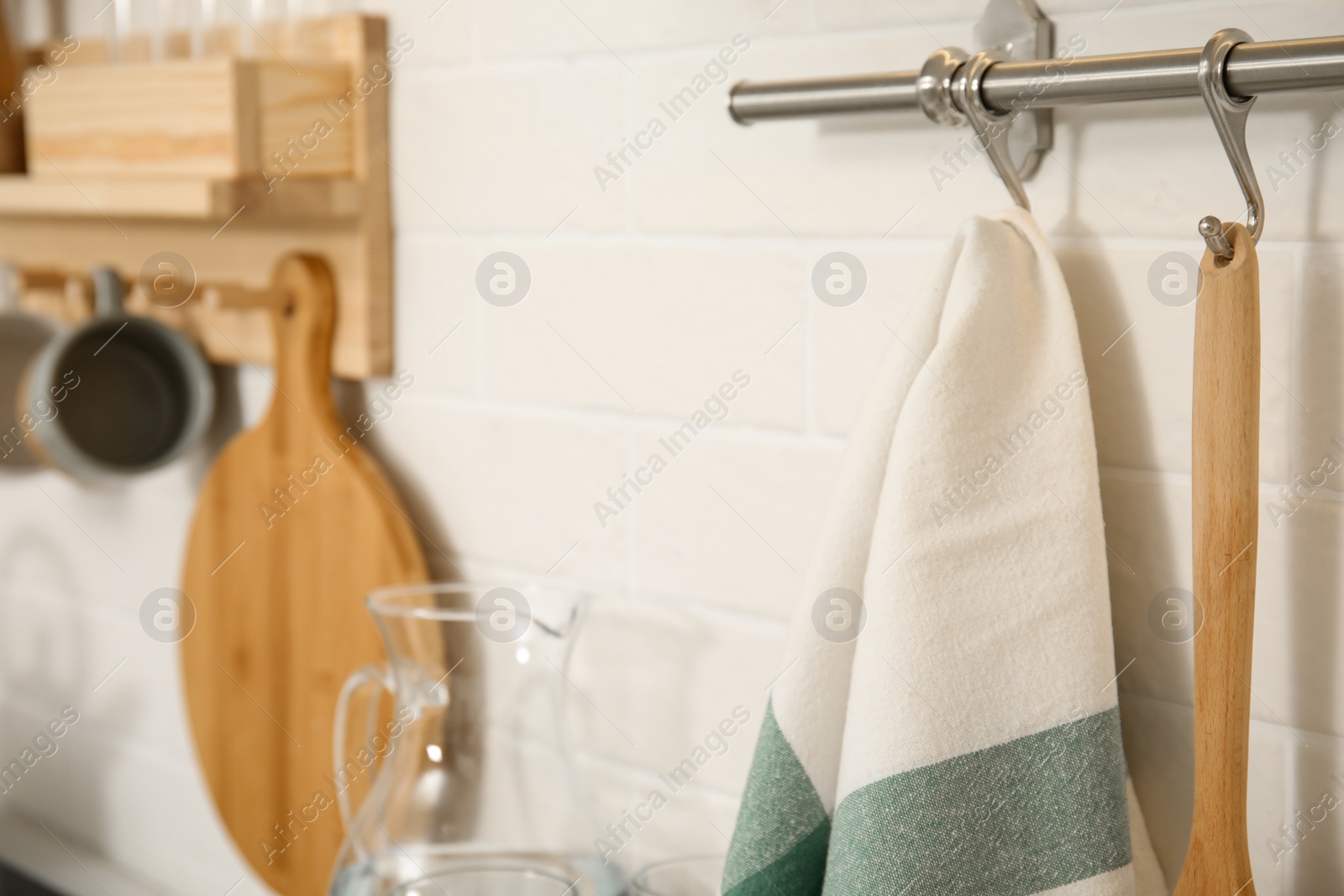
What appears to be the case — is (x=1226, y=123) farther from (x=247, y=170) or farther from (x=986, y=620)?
(x=247, y=170)

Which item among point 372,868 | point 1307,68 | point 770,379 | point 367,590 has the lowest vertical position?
point 372,868

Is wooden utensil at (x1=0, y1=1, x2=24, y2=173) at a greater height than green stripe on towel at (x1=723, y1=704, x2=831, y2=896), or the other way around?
wooden utensil at (x1=0, y1=1, x2=24, y2=173)

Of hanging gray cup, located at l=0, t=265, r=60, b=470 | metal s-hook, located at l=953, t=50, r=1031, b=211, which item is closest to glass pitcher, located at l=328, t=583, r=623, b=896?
metal s-hook, located at l=953, t=50, r=1031, b=211

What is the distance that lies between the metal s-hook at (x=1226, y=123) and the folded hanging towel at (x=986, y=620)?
0.07 meters

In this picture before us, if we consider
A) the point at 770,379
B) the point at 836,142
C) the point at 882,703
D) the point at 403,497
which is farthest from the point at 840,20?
the point at 403,497

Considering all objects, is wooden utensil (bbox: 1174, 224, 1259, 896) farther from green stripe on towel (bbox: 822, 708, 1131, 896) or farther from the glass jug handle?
the glass jug handle

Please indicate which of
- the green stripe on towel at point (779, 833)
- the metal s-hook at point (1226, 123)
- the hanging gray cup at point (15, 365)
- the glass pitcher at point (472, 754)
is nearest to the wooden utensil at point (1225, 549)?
the metal s-hook at point (1226, 123)

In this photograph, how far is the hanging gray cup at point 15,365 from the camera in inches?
38.2

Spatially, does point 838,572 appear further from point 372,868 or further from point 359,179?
point 359,179

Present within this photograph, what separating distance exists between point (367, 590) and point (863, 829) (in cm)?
43

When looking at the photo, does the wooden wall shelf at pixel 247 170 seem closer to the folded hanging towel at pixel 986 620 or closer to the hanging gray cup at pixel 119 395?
the hanging gray cup at pixel 119 395

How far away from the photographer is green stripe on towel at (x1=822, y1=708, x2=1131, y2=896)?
0.47 meters

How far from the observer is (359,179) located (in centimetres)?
80

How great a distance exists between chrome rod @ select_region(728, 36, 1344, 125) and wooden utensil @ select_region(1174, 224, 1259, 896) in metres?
0.05
